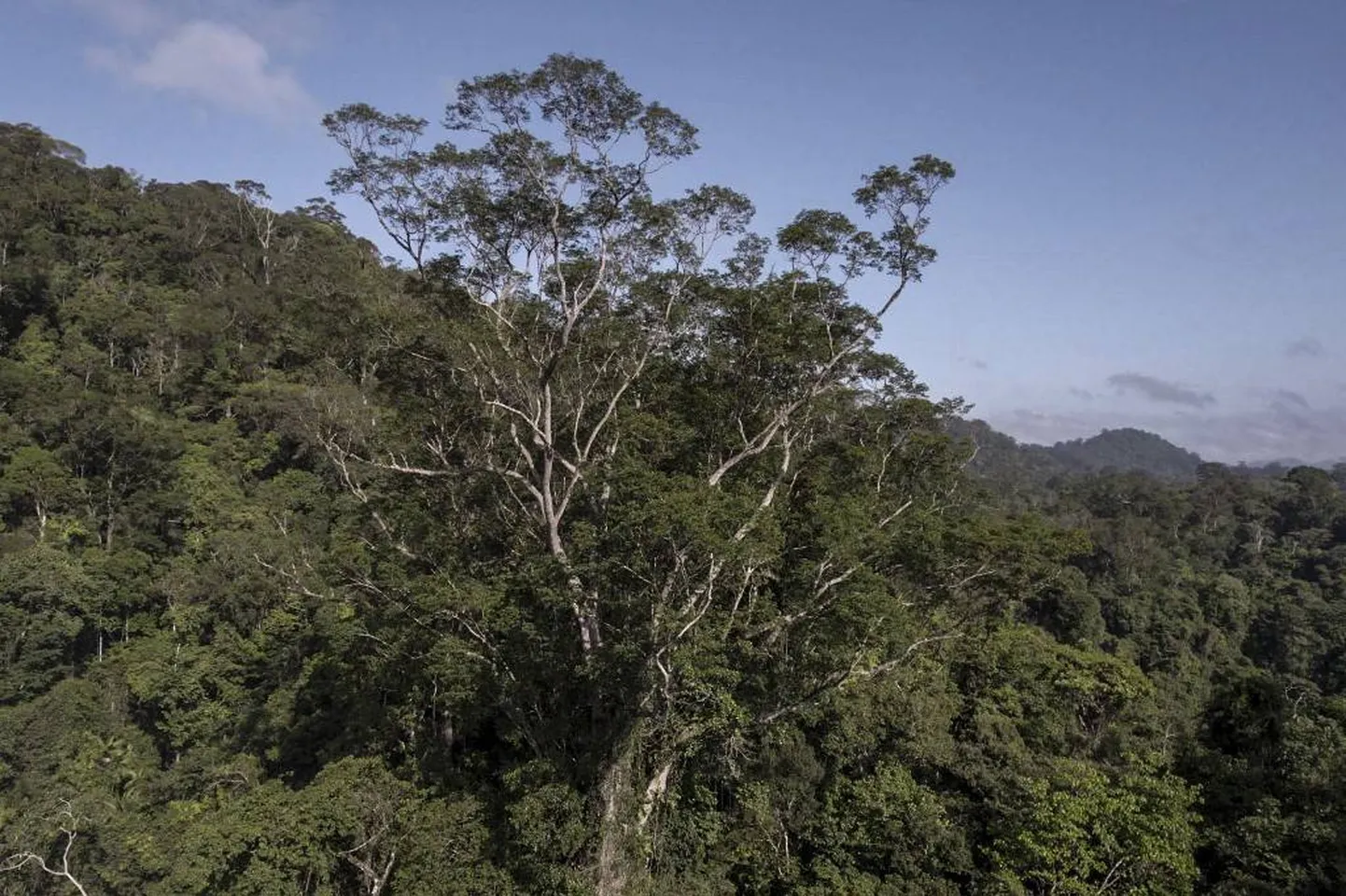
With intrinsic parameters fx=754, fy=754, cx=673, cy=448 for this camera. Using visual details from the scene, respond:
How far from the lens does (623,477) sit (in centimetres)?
1105

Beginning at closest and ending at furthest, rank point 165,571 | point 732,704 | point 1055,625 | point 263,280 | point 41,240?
point 732,704
point 165,571
point 1055,625
point 41,240
point 263,280

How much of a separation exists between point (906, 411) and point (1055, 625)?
81.9ft

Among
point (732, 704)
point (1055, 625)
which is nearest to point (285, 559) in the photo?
point (732, 704)

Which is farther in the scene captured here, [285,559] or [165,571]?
[165,571]

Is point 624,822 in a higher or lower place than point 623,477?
lower

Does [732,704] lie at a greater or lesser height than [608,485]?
lesser

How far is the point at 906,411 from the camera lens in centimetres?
1730

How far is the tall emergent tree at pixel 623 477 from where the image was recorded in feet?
35.6

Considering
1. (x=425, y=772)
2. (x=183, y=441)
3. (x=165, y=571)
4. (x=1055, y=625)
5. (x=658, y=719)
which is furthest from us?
(x=1055, y=625)

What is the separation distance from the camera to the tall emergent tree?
1084 cm

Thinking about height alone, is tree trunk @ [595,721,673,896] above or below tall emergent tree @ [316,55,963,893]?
below

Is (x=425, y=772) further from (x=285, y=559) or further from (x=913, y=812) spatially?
(x=285, y=559)

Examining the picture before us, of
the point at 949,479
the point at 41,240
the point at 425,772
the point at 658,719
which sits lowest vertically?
the point at 425,772

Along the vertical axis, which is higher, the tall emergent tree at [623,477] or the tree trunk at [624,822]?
the tall emergent tree at [623,477]
